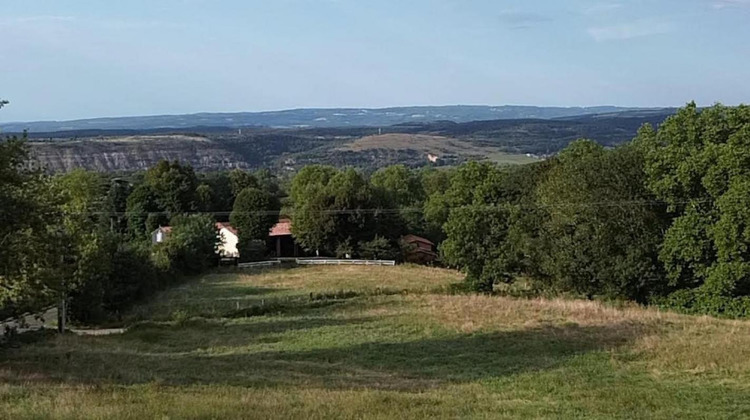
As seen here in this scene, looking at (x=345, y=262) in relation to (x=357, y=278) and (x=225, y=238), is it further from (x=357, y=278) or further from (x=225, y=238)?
(x=357, y=278)

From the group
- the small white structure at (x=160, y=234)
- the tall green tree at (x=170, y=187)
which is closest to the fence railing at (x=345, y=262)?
the small white structure at (x=160, y=234)

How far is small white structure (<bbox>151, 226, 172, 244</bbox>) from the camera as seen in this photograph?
68.8 meters

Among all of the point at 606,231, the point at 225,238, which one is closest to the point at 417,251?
the point at 225,238

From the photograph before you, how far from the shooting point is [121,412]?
41.2ft

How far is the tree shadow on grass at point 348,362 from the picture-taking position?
1923cm

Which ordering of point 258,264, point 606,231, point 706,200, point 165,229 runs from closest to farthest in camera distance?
point 706,200, point 606,231, point 258,264, point 165,229

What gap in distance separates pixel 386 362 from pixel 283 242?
55765 mm

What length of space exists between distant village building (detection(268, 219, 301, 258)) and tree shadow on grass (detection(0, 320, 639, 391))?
154 ft

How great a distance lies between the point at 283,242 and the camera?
79.4m

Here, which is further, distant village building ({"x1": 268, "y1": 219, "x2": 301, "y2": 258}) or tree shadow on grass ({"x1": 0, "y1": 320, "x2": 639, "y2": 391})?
distant village building ({"x1": 268, "y1": 219, "x2": 301, "y2": 258})

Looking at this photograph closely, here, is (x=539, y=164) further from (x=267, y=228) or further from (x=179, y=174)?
(x=179, y=174)

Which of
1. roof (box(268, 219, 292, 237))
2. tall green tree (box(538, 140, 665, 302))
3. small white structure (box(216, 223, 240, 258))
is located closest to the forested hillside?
roof (box(268, 219, 292, 237))

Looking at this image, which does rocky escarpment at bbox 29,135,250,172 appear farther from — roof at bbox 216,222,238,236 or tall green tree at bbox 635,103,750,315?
tall green tree at bbox 635,103,750,315

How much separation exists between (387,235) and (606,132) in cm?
13638
